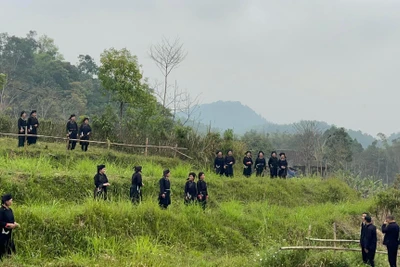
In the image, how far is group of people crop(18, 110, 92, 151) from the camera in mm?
Answer: 15172

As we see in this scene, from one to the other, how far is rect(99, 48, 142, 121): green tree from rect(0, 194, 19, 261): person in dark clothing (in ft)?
41.9

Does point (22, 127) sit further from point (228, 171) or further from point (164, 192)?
point (228, 171)

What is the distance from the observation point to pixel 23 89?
3788 centimetres

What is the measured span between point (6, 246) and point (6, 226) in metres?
0.49

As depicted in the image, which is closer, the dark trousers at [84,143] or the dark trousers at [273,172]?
the dark trousers at [84,143]

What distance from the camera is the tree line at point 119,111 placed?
66.0ft

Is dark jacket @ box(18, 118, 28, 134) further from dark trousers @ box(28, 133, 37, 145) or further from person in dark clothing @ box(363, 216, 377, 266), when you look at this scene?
person in dark clothing @ box(363, 216, 377, 266)

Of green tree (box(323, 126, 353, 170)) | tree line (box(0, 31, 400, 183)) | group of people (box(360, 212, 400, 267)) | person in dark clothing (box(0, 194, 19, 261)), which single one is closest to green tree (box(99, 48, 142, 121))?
tree line (box(0, 31, 400, 183))

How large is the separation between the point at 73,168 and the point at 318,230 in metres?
8.80

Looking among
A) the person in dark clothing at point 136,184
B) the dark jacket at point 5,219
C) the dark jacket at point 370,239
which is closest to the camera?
the dark jacket at point 5,219

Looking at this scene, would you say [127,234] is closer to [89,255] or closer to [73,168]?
[89,255]

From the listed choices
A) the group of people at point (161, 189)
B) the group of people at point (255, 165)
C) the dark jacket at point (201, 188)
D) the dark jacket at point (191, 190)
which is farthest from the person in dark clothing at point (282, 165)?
the dark jacket at point (191, 190)

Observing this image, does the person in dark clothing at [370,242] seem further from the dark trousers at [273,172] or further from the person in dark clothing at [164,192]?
the dark trousers at [273,172]

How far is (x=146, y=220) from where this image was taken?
34.5ft
